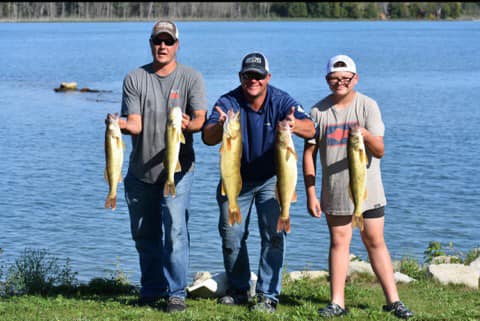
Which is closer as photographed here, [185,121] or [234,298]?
[185,121]

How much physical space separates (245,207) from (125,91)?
1562 millimetres

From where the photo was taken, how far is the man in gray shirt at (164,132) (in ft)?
27.2

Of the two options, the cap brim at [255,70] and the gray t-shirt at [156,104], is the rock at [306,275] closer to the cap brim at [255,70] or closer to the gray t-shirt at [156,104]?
the gray t-shirt at [156,104]

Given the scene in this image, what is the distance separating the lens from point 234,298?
8.83 m

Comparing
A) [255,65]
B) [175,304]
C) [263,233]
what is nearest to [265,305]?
[263,233]

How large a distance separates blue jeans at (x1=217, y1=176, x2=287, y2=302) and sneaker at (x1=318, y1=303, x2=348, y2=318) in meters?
0.52

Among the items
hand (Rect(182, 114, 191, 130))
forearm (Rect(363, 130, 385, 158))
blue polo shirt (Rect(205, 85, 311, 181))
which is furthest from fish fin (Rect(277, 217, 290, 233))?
hand (Rect(182, 114, 191, 130))

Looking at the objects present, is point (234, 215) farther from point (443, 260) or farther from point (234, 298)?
point (443, 260)

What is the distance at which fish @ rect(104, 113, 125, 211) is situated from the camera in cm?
779

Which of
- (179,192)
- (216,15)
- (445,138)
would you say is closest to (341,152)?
(179,192)

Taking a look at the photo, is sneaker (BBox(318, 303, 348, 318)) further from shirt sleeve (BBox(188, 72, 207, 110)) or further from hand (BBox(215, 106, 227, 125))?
shirt sleeve (BBox(188, 72, 207, 110))

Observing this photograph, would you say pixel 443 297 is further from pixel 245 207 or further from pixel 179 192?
pixel 179 192

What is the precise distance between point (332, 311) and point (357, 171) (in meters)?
1.37

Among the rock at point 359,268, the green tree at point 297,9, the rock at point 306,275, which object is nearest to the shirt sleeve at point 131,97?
the rock at point 306,275
